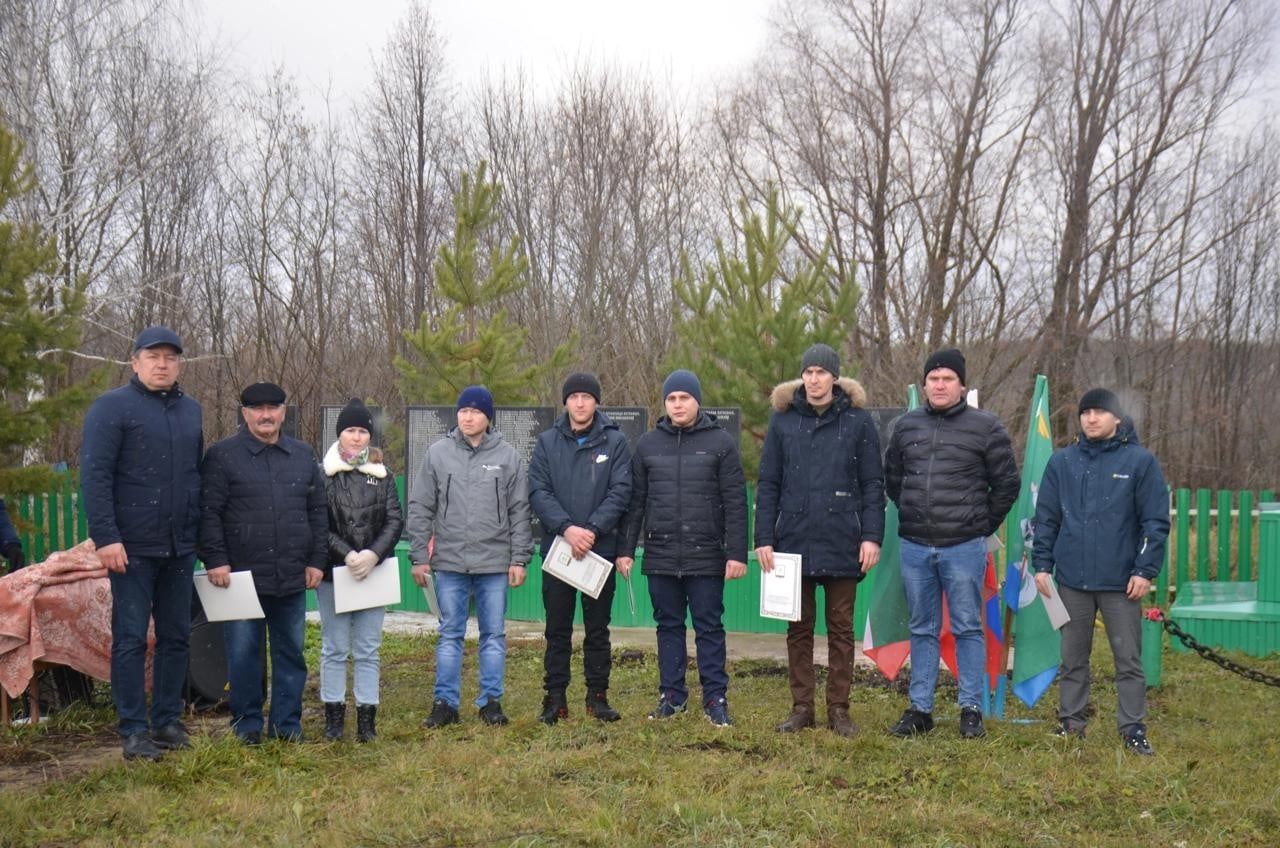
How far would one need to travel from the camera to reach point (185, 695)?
6.74 m

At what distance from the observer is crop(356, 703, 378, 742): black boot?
598cm

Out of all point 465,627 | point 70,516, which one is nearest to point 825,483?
point 465,627

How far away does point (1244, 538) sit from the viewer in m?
10.7

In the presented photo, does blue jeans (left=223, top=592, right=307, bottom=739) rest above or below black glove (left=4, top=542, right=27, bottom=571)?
below

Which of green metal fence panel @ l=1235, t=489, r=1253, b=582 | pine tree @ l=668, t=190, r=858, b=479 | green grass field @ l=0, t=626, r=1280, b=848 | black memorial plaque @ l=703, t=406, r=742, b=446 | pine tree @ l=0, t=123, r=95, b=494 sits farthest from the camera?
pine tree @ l=668, t=190, r=858, b=479

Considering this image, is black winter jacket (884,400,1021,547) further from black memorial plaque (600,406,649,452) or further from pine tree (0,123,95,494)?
pine tree (0,123,95,494)

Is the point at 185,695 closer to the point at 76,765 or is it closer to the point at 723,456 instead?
the point at 76,765

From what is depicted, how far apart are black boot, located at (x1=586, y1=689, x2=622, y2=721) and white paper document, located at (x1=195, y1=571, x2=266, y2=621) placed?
6.09 feet

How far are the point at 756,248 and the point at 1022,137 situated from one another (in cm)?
1353

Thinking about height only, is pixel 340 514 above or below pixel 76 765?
above

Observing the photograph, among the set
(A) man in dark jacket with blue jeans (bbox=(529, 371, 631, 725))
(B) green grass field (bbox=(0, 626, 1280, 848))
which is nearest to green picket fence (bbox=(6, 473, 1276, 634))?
(B) green grass field (bbox=(0, 626, 1280, 848))

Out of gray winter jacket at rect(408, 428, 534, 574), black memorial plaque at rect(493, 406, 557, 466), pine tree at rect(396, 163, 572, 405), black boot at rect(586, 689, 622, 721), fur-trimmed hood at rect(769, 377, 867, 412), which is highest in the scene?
pine tree at rect(396, 163, 572, 405)

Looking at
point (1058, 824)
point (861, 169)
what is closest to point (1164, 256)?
point (861, 169)

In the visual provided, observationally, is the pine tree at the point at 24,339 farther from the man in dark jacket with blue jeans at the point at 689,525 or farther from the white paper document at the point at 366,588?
the man in dark jacket with blue jeans at the point at 689,525
